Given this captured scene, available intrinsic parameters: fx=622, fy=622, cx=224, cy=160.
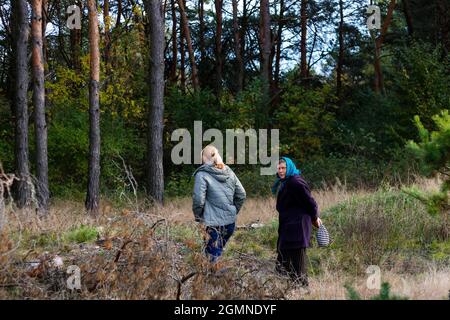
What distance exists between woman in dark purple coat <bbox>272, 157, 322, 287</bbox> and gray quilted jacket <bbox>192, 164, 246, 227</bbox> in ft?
2.33

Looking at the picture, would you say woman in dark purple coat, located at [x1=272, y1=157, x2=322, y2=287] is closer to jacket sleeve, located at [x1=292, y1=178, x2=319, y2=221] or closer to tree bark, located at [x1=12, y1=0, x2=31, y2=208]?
jacket sleeve, located at [x1=292, y1=178, x2=319, y2=221]

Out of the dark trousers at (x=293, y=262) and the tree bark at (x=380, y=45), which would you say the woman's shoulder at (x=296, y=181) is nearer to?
the dark trousers at (x=293, y=262)

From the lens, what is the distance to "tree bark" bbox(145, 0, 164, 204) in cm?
1502

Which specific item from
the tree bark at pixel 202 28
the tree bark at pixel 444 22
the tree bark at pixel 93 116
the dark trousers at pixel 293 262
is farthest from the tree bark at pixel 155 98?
the tree bark at pixel 202 28

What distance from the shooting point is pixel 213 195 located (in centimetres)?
754

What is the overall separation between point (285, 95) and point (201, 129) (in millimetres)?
3580

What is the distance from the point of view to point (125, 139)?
2169cm

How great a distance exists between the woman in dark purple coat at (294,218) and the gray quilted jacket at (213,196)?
71cm

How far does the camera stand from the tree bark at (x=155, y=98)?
49.3ft

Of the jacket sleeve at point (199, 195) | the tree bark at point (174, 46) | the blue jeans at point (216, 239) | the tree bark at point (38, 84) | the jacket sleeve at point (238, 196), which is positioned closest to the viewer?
the blue jeans at point (216, 239)

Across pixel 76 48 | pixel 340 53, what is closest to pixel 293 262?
pixel 76 48

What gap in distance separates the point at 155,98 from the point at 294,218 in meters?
8.89
